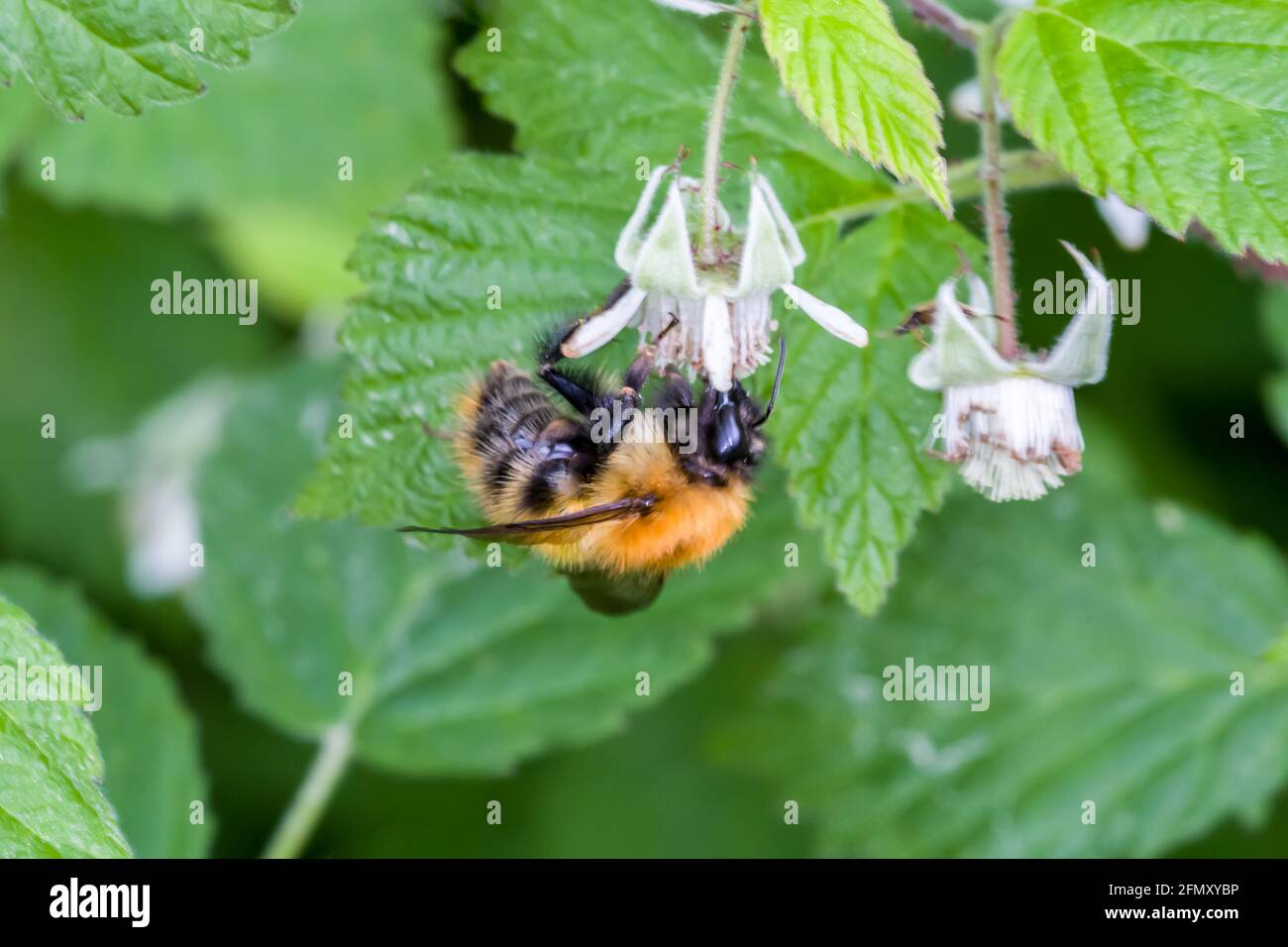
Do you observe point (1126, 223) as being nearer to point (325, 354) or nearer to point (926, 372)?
point (926, 372)

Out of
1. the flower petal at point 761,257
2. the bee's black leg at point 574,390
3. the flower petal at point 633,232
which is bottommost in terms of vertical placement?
the bee's black leg at point 574,390

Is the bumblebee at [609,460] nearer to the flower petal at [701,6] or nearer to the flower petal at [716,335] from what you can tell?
the flower petal at [716,335]

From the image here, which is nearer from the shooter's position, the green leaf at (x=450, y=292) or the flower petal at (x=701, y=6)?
the flower petal at (x=701, y=6)

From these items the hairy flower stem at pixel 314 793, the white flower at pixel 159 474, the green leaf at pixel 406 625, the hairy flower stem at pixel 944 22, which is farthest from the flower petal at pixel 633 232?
the white flower at pixel 159 474

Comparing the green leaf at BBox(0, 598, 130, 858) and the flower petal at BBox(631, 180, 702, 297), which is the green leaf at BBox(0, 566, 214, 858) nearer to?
the green leaf at BBox(0, 598, 130, 858)

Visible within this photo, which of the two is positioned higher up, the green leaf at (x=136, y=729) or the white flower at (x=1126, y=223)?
the white flower at (x=1126, y=223)

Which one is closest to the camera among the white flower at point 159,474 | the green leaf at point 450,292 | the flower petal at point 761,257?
the flower petal at point 761,257

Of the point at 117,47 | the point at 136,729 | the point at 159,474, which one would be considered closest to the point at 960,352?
the point at 117,47
